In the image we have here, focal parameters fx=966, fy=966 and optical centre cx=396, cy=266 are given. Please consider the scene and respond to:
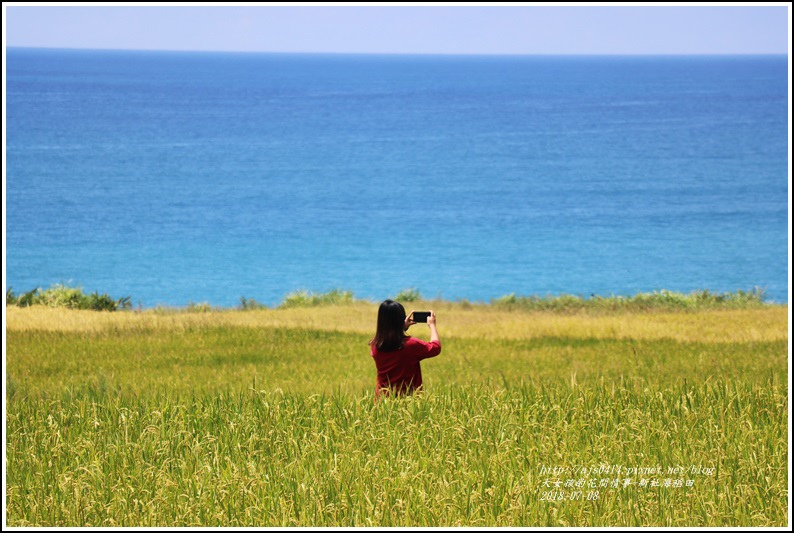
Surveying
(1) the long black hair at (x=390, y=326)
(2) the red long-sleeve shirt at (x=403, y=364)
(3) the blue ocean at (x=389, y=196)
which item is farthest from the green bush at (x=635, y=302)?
(3) the blue ocean at (x=389, y=196)

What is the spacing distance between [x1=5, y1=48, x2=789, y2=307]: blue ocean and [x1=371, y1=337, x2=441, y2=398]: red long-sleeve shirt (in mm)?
45850

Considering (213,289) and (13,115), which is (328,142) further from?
(213,289)

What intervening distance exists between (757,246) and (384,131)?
66.8 m

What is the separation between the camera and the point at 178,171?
107438 millimetres

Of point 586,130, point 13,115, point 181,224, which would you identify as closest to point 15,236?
point 181,224

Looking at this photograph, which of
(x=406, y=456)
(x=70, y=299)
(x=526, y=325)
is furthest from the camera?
(x=70, y=299)

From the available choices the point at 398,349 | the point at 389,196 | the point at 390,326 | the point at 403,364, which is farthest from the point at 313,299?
the point at 389,196

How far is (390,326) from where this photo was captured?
27.1 feet

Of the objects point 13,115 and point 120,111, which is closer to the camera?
point 13,115

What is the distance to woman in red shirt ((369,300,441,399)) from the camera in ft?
27.0

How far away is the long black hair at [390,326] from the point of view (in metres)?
8.20

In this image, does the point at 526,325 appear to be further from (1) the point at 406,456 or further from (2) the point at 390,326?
(1) the point at 406,456

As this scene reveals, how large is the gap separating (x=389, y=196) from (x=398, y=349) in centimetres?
8776

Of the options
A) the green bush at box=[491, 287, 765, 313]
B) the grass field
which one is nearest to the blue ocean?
the green bush at box=[491, 287, 765, 313]
